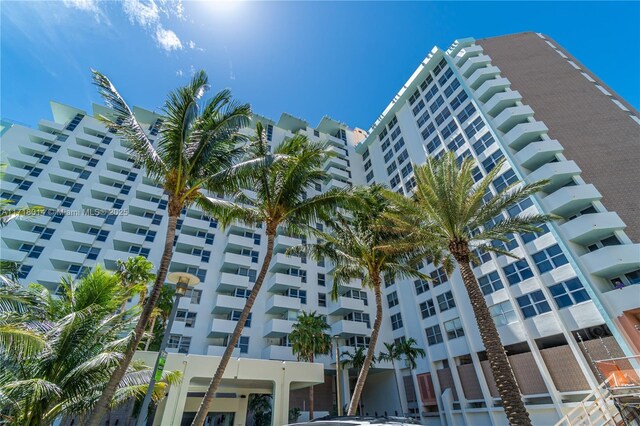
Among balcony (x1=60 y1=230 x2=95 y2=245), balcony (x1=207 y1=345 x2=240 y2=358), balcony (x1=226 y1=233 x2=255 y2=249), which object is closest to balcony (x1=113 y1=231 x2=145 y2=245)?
balcony (x1=60 y1=230 x2=95 y2=245)

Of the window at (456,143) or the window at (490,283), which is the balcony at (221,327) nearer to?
the window at (490,283)

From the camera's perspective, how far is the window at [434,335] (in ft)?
102

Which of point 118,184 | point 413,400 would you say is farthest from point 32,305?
point 118,184

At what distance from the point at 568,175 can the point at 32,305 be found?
111 feet

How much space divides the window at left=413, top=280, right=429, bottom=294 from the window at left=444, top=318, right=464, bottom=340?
4.54m

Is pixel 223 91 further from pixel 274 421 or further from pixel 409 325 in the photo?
pixel 409 325

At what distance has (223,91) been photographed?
12023 millimetres

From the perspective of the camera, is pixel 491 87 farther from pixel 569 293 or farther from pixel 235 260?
pixel 235 260

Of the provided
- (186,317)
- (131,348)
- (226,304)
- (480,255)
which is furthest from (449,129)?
(131,348)

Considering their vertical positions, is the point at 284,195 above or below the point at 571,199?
below

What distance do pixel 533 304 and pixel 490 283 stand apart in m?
3.92

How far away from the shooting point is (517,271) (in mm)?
26391

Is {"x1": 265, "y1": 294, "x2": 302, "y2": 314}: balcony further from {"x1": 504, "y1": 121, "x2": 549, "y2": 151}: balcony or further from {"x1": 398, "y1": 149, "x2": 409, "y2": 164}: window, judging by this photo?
{"x1": 504, "y1": 121, "x2": 549, "y2": 151}: balcony

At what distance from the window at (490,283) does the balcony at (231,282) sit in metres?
24.2
